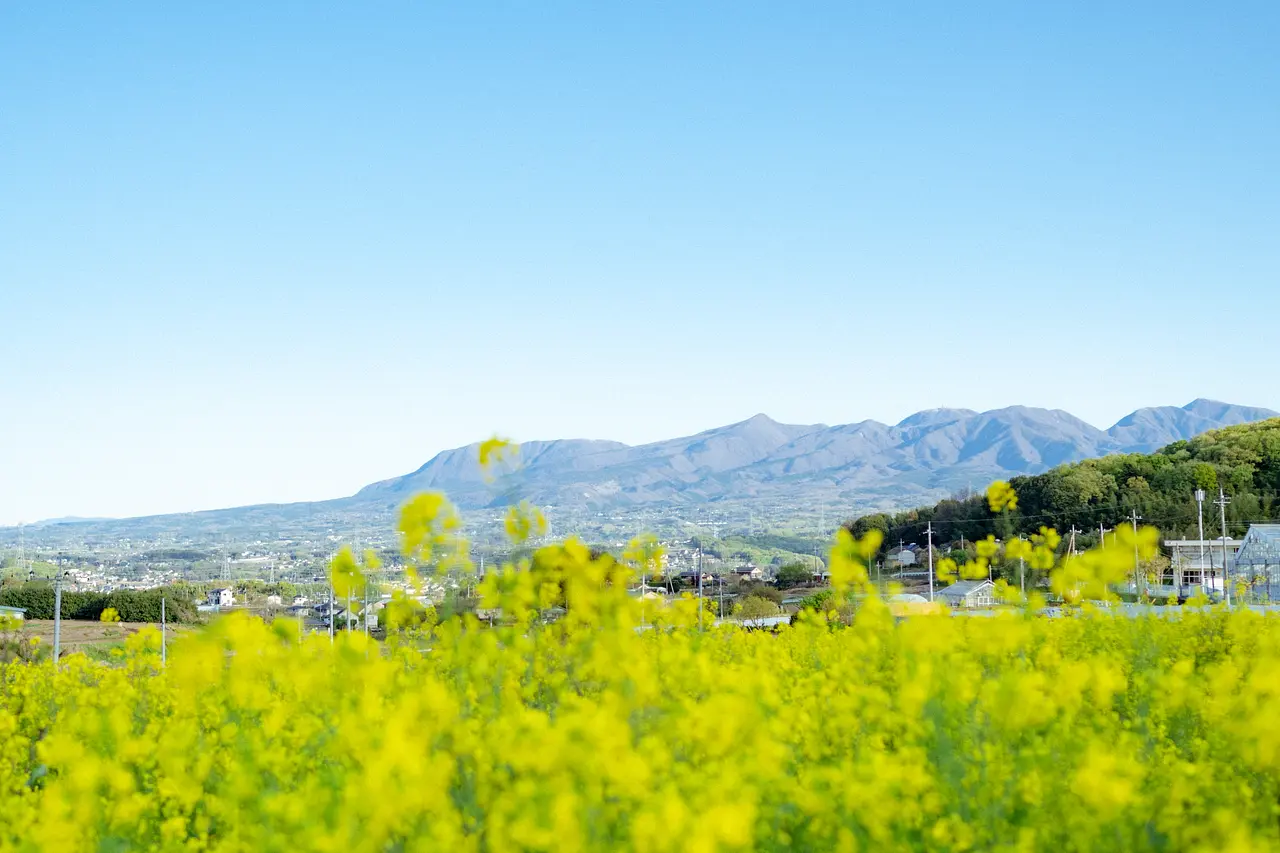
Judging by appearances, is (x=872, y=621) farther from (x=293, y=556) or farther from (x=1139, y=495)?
(x=1139, y=495)

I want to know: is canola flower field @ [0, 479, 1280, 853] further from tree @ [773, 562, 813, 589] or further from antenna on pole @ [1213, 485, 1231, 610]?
tree @ [773, 562, 813, 589]

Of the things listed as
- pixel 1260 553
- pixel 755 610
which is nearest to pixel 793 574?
pixel 1260 553

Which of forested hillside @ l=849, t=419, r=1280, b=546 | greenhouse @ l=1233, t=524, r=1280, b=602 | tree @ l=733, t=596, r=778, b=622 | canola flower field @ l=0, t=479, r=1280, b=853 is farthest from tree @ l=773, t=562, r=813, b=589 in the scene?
canola flower field @ l=0, t=479, r=1280, b=853

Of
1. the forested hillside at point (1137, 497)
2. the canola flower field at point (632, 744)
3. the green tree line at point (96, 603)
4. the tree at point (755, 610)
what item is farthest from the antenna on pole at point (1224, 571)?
the green tree line at point (96, 603)

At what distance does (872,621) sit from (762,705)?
94 centimetres

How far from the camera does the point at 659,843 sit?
2463mm

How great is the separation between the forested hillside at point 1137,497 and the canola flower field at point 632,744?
44306 millimetres

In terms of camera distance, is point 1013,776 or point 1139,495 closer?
point 1013,776

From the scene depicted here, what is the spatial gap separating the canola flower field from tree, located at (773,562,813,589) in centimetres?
3202

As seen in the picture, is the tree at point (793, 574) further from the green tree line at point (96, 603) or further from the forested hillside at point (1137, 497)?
the green tree line at point (96, 603)

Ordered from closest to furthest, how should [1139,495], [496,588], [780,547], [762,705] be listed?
[762,705], [496,588], [780,547], [1139,495]

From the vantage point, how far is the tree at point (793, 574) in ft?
125

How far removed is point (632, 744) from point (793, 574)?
35.5 m

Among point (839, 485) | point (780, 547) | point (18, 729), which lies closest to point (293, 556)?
point (780, 547)
